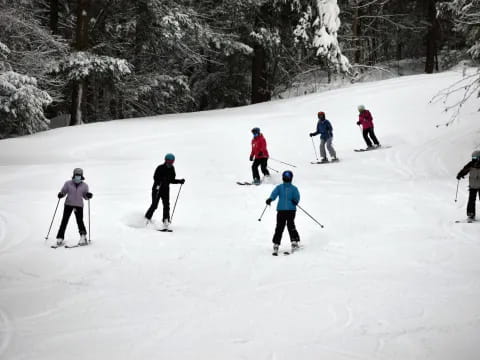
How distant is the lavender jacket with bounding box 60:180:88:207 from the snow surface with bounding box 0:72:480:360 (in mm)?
733

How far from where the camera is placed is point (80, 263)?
7.96 meters

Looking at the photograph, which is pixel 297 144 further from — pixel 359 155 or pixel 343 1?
pixel 343 1

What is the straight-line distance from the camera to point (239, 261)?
830 cm

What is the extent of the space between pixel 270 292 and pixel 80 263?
3136 mm

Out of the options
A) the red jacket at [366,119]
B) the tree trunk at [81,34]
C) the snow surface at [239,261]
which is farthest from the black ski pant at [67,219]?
the tree trunk at [81,34]

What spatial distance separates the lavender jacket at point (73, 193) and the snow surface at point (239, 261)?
73cm

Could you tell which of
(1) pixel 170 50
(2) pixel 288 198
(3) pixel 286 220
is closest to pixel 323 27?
(1) pixel 170 50

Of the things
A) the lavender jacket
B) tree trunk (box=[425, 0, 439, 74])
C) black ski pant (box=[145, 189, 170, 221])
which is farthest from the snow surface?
tree trunk (box=[425, 0, 439, 74])

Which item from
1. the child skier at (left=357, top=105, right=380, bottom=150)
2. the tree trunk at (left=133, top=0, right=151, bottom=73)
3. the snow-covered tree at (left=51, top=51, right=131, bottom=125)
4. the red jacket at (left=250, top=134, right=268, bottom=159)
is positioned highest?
the tree trunk at (left=133, top=0, right=151, bottom=73)

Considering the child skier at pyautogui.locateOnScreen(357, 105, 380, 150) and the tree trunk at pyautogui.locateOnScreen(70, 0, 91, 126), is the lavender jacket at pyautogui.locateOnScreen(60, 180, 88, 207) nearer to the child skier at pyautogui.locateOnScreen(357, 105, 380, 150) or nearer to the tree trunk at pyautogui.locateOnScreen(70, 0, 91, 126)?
the child skier at pyautogui.locateOnScreen(357, 105, 380, 150)

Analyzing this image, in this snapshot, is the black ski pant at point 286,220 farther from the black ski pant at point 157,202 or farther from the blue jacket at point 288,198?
the black ski pant at point 157,202

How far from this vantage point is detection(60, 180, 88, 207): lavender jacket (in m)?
9.09

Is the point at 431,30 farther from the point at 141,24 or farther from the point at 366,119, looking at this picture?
the point at 141,24

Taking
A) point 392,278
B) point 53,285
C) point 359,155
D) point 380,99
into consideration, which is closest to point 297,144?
point 359,155
